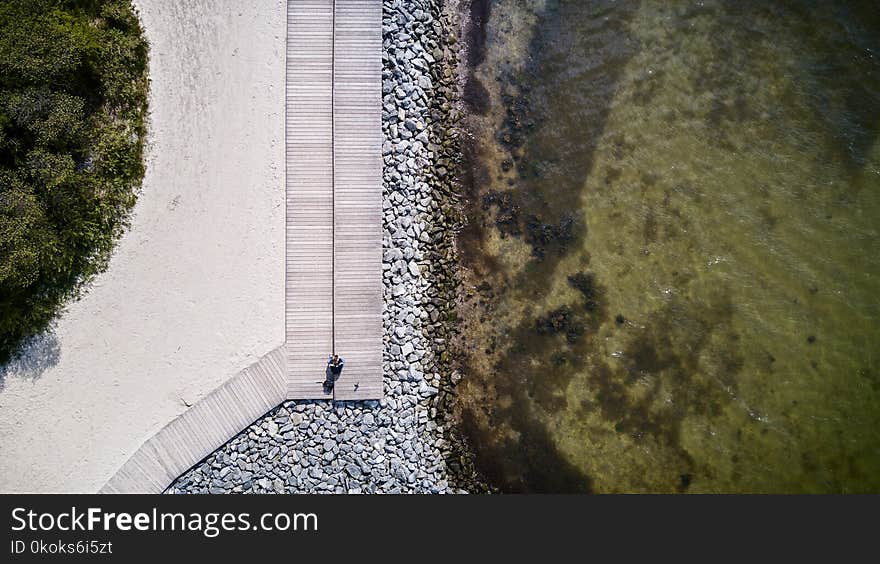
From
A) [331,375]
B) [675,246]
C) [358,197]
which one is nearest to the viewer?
[331,375]

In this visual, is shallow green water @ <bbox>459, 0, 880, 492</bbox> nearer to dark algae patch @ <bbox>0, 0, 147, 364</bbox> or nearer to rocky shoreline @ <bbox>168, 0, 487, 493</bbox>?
rocky shoreline @ <bbox>168, 0, 487, 493</bbox>

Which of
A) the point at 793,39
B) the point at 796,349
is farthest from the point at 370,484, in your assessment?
the point at 793,39

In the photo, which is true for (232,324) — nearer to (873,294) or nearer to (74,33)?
(74,33)

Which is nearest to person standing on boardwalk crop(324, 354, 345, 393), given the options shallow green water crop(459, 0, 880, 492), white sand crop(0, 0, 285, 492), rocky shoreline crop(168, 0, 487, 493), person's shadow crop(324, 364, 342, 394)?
person's shadow crop(324, 364, 342, 394)

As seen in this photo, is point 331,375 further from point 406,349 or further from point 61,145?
point 61,145

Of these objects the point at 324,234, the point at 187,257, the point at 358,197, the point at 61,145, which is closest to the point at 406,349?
the point at 324,234

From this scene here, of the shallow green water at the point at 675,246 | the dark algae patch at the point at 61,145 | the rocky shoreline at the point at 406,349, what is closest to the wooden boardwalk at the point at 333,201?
the rocky shoreline at the point at 406,349

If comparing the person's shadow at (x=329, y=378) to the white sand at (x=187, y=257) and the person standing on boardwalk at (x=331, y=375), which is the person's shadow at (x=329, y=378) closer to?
the person standing on boardwalk at (x=331, y=375)
